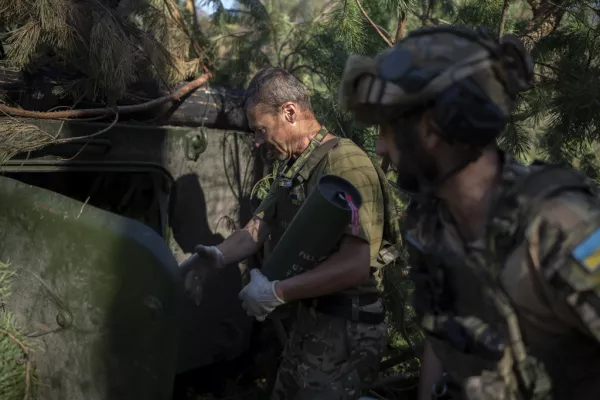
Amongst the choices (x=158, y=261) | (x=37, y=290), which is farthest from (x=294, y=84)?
(x=37, y=290)

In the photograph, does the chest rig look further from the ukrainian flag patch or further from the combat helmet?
the ukrainian flag patch

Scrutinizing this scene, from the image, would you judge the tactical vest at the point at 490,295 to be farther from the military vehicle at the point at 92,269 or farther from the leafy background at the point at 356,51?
the leafy background at the point at 356,51

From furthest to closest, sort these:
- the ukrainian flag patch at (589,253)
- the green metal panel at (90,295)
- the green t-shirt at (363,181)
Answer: the green t-shirt at (363,181) < the green metal panel at (90,295) < the ukrainian flag patch at (589,253)

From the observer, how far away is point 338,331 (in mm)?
2449

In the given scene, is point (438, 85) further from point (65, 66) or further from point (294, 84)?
point (65, 66)

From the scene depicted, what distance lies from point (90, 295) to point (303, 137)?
990mm

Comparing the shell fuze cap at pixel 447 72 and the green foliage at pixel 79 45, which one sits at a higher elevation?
the green foliage at pixel 79 45

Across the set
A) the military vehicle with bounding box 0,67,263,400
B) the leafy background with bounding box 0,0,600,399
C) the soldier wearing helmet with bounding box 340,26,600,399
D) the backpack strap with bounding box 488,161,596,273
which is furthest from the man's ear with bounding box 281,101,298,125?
the backpack strap with bounding box 488,161,596,273

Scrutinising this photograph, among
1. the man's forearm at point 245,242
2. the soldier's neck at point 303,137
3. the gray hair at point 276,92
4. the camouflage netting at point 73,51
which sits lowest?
the man's forearm at point 245,242

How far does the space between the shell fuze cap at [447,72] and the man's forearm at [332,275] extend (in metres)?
0.95

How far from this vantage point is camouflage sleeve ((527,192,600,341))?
108 centimetres

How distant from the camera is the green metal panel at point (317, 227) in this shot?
2.11 meters

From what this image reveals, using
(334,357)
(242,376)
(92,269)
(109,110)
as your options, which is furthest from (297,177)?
(242,376)

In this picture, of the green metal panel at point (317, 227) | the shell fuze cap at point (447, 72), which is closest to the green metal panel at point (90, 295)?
the green metal panel at point (317, 227)
